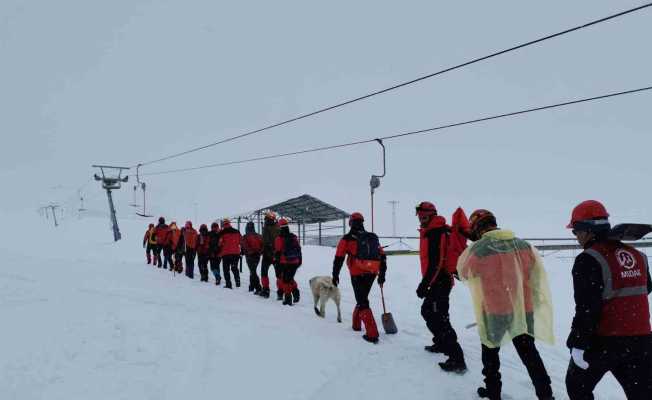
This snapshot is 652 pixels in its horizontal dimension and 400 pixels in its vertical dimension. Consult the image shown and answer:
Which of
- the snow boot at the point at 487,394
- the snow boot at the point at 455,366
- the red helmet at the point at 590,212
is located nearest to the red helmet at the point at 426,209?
the snow boot at the point at 455,366

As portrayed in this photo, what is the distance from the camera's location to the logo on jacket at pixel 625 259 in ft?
9.84

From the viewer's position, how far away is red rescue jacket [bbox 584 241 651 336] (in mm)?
2975

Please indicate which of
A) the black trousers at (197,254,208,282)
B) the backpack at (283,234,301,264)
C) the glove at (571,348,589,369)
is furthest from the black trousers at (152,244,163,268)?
the glove at (571,348,589,369)

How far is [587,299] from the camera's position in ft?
9.87

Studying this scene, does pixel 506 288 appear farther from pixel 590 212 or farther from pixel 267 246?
pixel 267 246

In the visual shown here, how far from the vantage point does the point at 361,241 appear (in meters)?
6.54

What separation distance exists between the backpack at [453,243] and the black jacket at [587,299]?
6.95 feet

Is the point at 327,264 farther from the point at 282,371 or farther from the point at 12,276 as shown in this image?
the point at 282,371

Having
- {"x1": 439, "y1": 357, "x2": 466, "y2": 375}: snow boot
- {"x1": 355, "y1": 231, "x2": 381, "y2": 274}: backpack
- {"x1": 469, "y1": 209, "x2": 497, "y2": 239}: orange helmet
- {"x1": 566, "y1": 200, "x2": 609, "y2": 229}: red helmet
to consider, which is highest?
{"x1": 566, "y1": 200, "x2": 609, "y2": 229}: red helmet

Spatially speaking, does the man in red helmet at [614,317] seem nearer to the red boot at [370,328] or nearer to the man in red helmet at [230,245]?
the red boot at [370,328]

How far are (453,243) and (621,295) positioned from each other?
7.54 feet

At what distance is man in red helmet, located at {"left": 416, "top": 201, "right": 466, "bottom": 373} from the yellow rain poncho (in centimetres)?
101

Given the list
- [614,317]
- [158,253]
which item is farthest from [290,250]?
[158,253]

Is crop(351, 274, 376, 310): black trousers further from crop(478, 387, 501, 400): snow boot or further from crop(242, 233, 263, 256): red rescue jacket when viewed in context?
crop(242, 233, 263, 256): red rescue jacket
